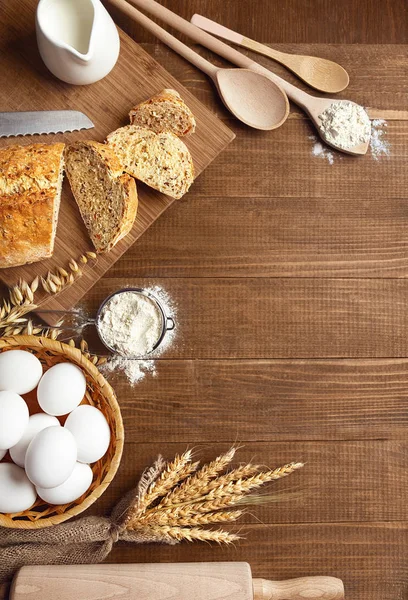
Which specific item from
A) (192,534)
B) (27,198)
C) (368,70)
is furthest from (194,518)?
(368,70)

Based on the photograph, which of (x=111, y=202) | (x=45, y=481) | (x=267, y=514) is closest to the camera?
(x=45, y=481)

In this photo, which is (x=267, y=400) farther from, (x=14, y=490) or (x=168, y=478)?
(x=14, y=490)

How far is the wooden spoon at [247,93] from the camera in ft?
5.03

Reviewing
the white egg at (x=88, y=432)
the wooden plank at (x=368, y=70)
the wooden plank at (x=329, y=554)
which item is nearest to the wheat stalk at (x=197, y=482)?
the wooden plank at (x=329, y=554)

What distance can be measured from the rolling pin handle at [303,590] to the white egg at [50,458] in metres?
0.52

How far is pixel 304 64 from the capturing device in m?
1.56

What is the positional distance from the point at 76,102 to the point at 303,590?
1200mm

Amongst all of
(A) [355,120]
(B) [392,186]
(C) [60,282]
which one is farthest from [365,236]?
(C) [60,282]

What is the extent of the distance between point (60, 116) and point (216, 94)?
38 cm

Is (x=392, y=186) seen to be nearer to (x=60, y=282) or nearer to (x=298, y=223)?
(x=298, y=223)

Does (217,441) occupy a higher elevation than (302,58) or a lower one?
lower

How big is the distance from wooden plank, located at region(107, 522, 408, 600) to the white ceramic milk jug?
1.11m

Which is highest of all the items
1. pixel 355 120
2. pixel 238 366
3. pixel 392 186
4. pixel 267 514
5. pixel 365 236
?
pixel 355 120

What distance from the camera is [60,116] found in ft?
4.80
